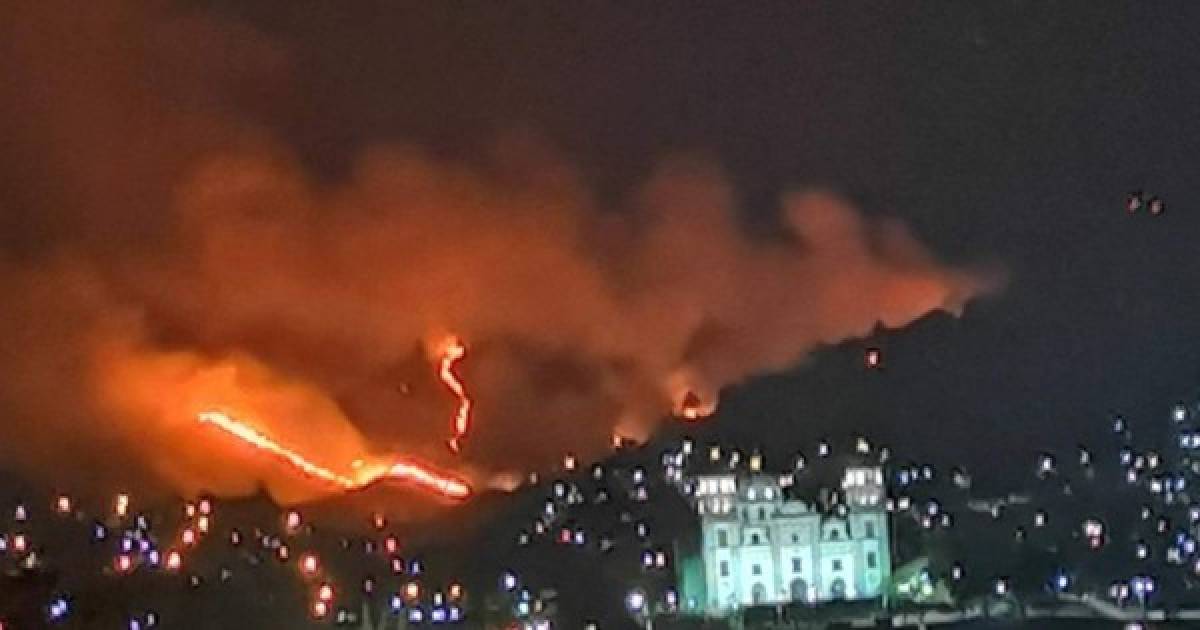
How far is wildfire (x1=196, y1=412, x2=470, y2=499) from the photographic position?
11348mm

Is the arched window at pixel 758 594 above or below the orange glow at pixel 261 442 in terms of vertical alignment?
below

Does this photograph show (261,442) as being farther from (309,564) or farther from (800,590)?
(800,590)

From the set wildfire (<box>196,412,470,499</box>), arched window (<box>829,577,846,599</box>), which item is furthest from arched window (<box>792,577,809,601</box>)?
wildfire (<box>196,412,470,499</box>)

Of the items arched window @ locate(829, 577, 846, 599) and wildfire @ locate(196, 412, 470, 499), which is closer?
wildfire @ locate(196, 412, 470, 499)

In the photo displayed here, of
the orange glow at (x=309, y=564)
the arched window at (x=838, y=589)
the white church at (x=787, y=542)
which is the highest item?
the white church at (x=787, y=542)

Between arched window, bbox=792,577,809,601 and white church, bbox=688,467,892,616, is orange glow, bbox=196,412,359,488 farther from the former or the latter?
arched window, bbox=792,577,809,601

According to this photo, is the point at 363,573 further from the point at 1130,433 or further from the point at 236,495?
the point at 1130,433

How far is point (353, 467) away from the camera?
11633 millimetres

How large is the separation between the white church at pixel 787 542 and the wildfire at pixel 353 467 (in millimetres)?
1868

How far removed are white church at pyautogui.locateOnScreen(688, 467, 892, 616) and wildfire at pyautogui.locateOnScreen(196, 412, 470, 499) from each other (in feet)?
6.13

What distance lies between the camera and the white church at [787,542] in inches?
535

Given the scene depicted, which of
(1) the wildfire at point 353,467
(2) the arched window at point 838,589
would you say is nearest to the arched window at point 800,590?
(2) the arched window at point 838,589

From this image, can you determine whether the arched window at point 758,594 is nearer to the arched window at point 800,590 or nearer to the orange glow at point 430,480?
the arched window at point 800,590

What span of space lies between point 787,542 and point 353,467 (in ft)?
11.4
